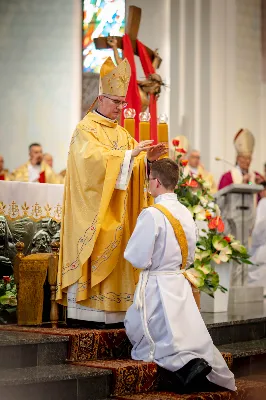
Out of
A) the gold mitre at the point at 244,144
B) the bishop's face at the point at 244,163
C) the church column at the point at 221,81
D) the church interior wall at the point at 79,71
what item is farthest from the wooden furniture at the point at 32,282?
the church column at the point at 221,81

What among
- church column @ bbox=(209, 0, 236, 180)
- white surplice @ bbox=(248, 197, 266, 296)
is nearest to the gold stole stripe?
white surplice @ bbox=(248, 197, 266, 296)

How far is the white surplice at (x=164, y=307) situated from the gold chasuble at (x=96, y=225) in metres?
0.36

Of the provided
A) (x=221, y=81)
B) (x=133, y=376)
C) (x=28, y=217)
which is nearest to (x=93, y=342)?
(x=133, y=376)

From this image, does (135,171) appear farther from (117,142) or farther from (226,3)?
(226,3)

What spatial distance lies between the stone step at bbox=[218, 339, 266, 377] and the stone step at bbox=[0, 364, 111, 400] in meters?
1.28

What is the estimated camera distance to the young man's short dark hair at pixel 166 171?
5168 mm

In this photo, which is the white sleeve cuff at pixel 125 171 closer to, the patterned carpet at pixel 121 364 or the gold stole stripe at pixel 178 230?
the gold stole stripe at pixel 178 230

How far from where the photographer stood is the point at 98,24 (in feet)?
43.2

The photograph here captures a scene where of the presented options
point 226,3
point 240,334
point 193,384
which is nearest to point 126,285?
point 193,384

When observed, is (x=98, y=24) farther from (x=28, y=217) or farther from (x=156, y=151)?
(x=156, y=151)

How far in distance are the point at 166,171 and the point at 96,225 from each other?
626mm

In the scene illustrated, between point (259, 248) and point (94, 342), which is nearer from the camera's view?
point (94, 342)

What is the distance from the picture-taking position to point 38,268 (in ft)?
19.4

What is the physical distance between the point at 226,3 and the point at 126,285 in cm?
863
